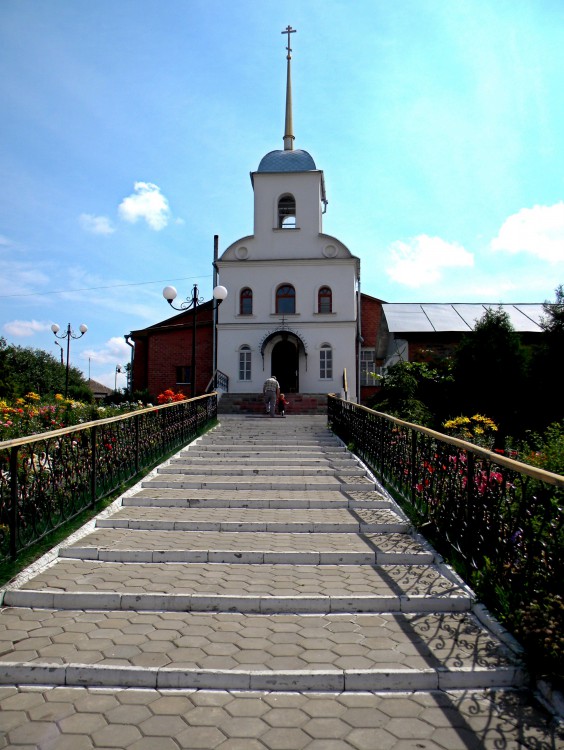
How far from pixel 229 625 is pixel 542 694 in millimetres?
1909

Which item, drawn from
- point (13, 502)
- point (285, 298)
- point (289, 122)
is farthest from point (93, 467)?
point (289, 122)

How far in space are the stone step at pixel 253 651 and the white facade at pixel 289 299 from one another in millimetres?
18980

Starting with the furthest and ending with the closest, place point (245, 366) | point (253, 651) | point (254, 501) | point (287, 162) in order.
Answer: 1. point (287, 162)
2. point (245, 366)
3. point (254, 501)
4. point (253, 651)

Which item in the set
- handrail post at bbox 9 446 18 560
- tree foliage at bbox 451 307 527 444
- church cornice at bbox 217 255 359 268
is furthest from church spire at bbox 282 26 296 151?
handrail post at bbox 9 446 18 560

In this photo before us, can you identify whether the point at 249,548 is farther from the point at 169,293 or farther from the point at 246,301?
the point at 246,301

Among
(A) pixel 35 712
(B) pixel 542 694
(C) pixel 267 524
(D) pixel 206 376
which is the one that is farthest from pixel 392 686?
(D) pixel 206 376

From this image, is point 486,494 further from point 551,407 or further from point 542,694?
point 551,407

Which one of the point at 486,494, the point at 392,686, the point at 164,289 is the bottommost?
the point at 392,686

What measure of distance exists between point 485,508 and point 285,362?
1963 cm

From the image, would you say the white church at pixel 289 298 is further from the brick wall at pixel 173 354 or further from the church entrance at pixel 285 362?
the brick wall at pixel 173 354

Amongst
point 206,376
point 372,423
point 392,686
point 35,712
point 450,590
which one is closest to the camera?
point 35,712

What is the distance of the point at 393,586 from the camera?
14.7ft

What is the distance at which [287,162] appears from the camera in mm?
24688

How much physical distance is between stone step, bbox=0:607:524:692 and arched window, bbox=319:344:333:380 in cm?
1918
